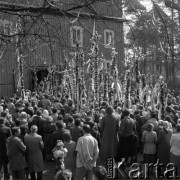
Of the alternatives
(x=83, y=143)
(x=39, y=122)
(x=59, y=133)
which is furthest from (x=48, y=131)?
(x=83, y=143)

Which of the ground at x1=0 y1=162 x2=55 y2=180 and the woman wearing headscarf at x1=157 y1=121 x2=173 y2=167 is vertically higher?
the woman wearing headscarf at x1=157 y1=121 x2=173 y2=167

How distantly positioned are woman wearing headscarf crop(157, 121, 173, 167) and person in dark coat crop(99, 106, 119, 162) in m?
1.11

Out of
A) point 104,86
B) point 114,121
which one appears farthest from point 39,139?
point 104,86

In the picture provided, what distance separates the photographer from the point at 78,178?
728 centimetres

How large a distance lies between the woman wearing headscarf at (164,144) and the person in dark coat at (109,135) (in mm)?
1109

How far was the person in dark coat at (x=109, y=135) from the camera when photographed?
8.93 meters

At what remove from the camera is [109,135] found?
8984mm

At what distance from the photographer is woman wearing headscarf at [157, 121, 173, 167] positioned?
29.2 feet

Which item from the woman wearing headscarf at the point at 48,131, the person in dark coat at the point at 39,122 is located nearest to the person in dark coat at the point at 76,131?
the woman wearing headscarf at the point at 48,131

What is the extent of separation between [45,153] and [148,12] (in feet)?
23.6

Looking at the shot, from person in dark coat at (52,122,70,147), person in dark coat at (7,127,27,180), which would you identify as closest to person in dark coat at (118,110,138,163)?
person in dark coat at (52,122,70,147)

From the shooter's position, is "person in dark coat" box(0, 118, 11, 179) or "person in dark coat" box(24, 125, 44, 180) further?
"person in dark coat" box(0, 118, 11, 179)

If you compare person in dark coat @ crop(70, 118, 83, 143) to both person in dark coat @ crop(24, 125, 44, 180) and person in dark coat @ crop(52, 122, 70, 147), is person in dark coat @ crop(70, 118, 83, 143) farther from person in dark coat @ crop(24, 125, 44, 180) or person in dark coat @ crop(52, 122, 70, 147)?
person in dark coat @ crop(24, 125, 44, 180)

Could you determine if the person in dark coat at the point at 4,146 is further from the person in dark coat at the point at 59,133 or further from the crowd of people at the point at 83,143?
the person in dark coat at the point at 59,133
